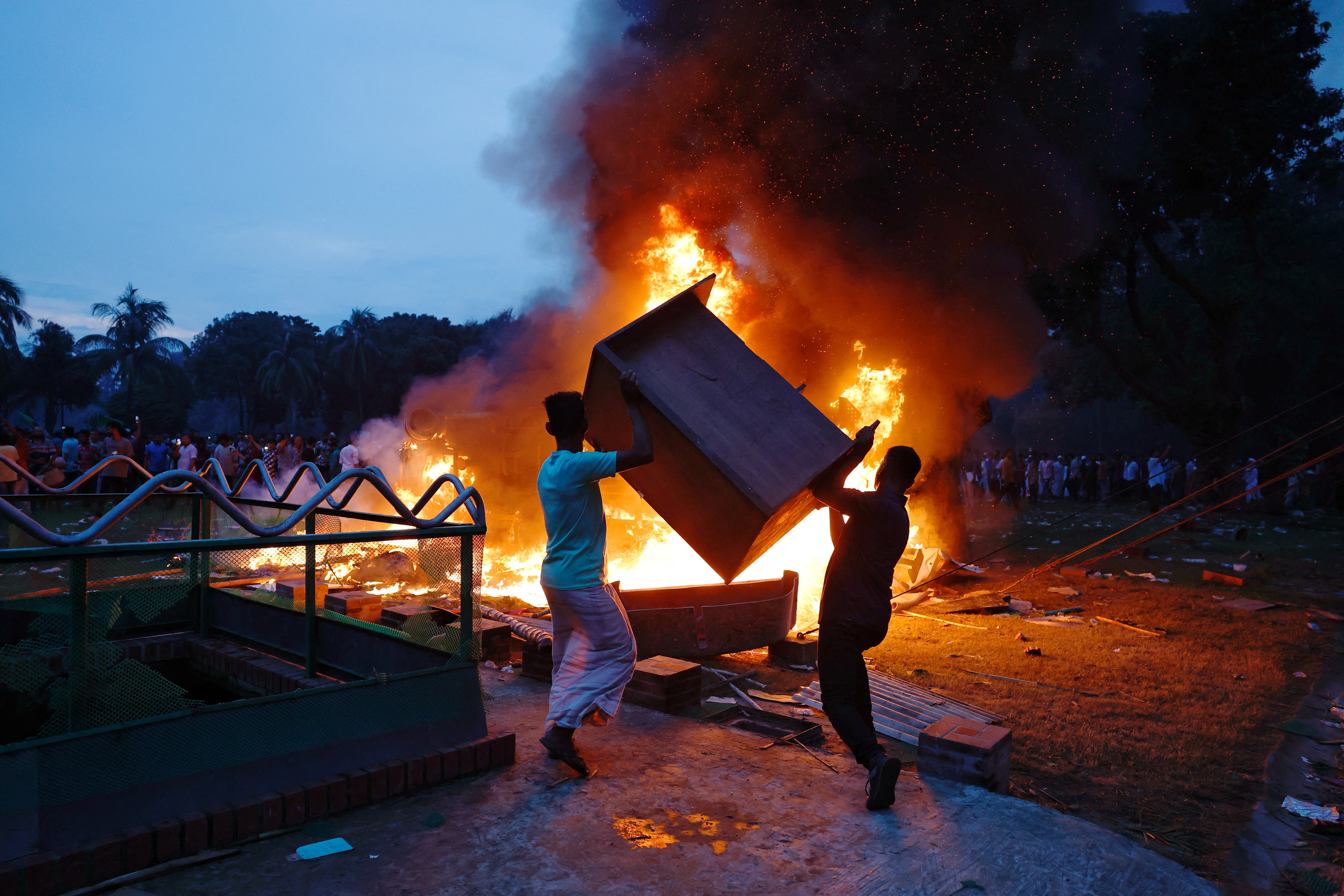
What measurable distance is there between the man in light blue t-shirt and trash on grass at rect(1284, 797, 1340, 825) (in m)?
3.41

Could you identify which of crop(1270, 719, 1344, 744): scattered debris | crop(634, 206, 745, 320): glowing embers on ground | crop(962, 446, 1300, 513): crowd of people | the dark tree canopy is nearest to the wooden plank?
crop(1270, 719, 1344, 744): scattered debris

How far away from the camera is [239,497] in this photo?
5137 millimetres

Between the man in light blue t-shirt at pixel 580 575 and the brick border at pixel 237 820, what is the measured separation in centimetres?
38

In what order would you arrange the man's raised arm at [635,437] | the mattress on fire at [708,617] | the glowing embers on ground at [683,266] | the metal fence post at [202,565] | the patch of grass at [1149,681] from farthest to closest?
the glowing embers on ground at [683,266], the mattress on fire at [708,617], the metal fence post at [202,565], the patch of grass at [1149,681], the man's raised arm at [635,437]

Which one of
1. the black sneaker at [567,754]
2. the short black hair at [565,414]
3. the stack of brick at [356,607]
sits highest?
the short black hair at [565,414]

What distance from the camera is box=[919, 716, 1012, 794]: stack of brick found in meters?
3.53

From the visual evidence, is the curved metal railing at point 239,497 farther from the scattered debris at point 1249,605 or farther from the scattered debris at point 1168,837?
the scattered debris at point 1249,605

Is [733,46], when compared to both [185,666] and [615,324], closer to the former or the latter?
[615,324]

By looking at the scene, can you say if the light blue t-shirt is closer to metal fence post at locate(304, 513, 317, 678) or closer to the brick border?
the brick border

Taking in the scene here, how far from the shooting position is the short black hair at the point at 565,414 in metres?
3.64

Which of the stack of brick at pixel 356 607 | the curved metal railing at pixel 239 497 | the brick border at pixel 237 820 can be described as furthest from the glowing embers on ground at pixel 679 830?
the stack of brick at pixel 356 607

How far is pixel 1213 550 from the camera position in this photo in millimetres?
13438

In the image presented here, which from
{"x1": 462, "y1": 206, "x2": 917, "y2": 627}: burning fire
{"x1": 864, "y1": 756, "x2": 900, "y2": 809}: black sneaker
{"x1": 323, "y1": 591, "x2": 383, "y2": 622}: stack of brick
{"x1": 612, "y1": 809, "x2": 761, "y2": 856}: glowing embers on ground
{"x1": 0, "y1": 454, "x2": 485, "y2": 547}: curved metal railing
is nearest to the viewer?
{"x1": 0, "y1": 454, "x2": 485, "y2": 547}: curved metal railing

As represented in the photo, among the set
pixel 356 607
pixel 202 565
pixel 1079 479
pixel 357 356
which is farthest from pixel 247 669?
pixel 357 356
